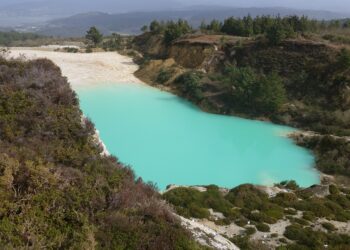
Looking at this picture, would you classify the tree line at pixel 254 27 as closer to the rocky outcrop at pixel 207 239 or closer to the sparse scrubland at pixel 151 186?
the sparse scrubland at pixel 151 186

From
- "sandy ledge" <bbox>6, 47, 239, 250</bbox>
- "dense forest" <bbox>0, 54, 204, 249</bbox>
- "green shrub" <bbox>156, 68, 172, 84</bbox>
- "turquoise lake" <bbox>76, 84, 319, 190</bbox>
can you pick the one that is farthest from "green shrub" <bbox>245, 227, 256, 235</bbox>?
"green shrub" <bbox>156, 68, 172, 84</bbox>

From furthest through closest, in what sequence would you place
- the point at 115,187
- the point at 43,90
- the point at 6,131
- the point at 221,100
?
the point at 221,100, the point at 43,90, the point at 6,131, the point at 115,187

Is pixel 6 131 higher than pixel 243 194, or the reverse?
pixel 6 131

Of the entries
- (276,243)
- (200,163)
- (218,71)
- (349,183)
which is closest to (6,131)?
(276,243)

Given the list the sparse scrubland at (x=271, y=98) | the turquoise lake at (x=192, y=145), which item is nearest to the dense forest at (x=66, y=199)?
the sparse scrubland at (x=271, y=98)

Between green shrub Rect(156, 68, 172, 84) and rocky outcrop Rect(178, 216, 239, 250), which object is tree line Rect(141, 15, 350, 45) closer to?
green shrub Rect(156, 68, 172, 84)

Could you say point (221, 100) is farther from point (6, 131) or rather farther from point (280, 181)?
point (6, 131)
